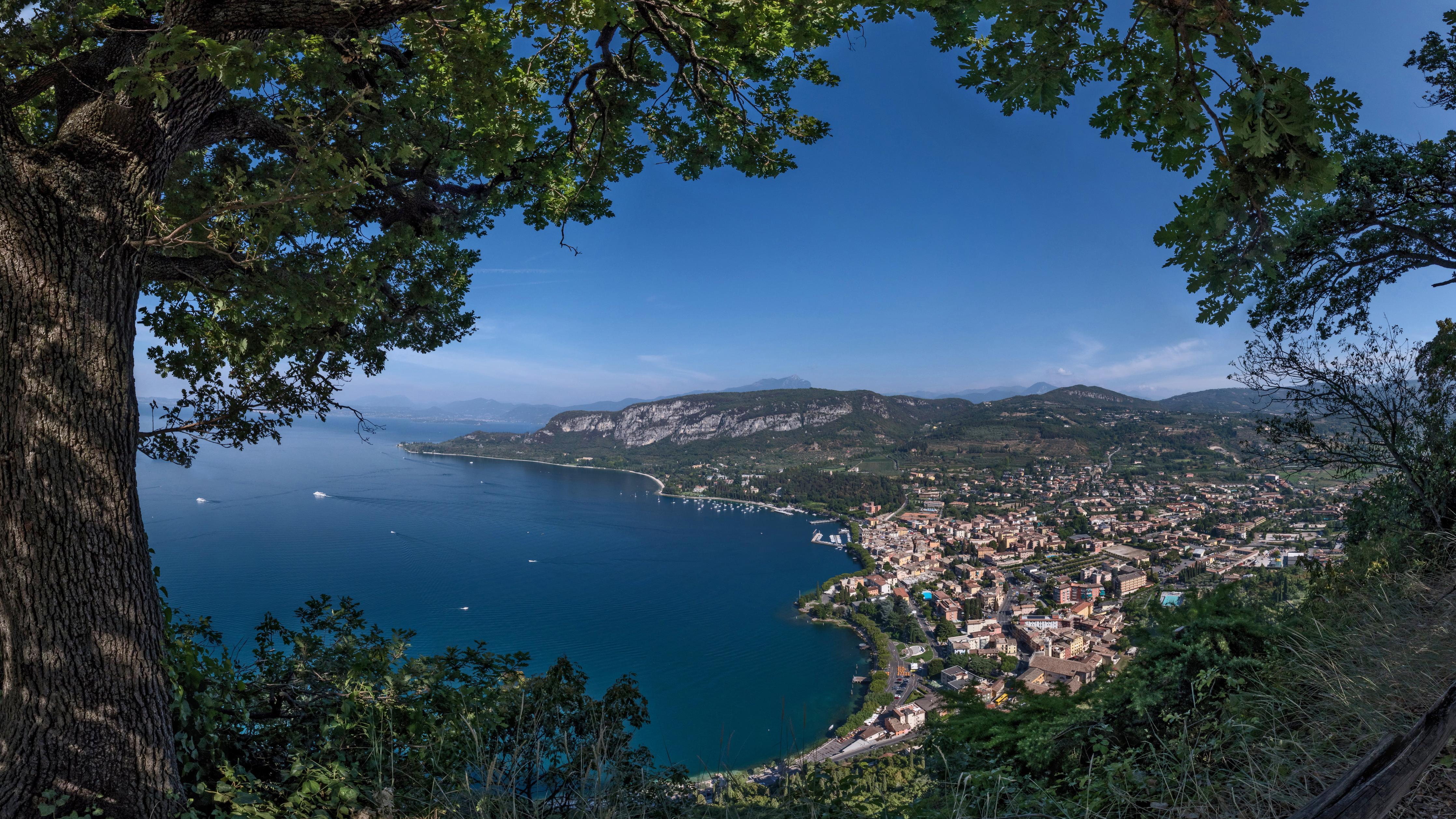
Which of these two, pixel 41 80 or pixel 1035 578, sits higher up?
pixel 41 80

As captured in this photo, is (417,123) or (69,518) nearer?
(69,518)

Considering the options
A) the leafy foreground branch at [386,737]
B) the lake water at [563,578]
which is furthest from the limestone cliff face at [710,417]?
the leafy foreground branch at [386,737]

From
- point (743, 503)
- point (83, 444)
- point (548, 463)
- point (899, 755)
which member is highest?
point (83, 444)

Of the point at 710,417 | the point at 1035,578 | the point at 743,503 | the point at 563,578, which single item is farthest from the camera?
the point at 710,417

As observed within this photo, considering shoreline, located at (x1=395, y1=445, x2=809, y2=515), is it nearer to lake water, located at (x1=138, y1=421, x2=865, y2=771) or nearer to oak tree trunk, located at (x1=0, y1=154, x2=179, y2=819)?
lake water, located at (x1=138, y1=421, x2=865, y2=771)

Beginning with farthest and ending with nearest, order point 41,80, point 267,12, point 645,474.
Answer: point 645,474
point 41,80
point 267,12

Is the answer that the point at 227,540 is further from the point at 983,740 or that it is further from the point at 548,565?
the point at 983,740

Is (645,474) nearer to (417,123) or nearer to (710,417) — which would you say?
(710,417)

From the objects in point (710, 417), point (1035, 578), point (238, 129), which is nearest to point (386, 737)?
point (238, 129)
